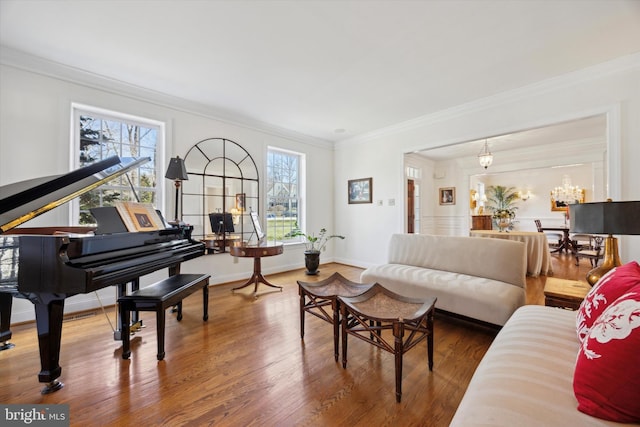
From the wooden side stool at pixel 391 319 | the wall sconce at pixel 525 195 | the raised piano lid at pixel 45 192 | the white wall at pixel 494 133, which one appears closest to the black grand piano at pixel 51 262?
the raised piano lid at pixel 45 192

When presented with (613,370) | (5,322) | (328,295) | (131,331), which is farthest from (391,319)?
(5,322)

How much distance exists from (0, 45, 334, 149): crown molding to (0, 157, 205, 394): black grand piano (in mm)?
1623

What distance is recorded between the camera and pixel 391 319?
1553 mm

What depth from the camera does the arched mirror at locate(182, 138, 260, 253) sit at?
382 centimetres

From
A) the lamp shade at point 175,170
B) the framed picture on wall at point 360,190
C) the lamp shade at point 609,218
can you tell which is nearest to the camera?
the lamp shade at point 609,218

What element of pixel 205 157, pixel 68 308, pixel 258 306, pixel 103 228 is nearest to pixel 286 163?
pixel 205 157

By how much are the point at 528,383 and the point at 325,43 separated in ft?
9.00

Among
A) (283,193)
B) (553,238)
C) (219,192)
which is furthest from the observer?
(553,238)

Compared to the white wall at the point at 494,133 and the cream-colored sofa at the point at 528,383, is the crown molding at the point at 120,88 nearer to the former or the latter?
the white wall at the point at 494,133

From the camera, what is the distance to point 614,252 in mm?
1721

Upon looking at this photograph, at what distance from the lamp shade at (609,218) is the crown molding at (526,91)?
2.29m

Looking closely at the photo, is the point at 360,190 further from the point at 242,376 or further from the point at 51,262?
the point at 51,262

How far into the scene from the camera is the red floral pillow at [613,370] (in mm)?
751

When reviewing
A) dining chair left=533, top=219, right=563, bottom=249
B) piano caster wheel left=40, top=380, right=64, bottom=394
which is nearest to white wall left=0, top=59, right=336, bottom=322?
piano caster wheel left=40, top=380, right=64, bottom=394
